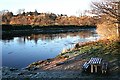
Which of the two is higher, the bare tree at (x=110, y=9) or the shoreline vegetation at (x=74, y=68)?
the bare tree at (x=110, y=9)

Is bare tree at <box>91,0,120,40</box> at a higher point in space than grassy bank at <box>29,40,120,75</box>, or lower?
higher

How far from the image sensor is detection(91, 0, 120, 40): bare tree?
22166mm

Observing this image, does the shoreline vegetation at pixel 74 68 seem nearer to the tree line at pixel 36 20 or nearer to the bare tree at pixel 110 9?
the bare tree at pixel 110 9

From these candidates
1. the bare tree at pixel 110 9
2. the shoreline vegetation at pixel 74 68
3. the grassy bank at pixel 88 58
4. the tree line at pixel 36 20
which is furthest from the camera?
the tree line at pixel 36 20

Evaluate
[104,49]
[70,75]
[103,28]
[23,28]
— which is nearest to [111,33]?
[103,28]

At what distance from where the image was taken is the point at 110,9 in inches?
882

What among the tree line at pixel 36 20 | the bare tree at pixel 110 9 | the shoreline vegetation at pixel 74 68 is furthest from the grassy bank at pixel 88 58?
the tree line at pixel 36 20

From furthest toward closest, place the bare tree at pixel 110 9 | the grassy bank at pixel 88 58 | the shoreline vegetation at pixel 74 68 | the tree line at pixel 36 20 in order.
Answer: the tree line at pixel 36 20 < the bare tree at pixel 110 9 < the grassy bank at pixel 88 58 < the shoreline vegetation at pixel 74 68

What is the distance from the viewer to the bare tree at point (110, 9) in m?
22.2

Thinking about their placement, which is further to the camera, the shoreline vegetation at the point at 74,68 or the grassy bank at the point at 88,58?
the grassy bank at the point at 88,58

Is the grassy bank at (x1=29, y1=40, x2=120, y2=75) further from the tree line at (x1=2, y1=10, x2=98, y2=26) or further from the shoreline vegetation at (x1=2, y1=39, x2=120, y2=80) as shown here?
the tree line at (x1=2, y1=10, x2=98, y2=26)

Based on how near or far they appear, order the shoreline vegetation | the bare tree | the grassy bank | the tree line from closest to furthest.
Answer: the shoreline vegetation → the grassy bank → the bare tree → the tree line

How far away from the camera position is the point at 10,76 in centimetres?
1318

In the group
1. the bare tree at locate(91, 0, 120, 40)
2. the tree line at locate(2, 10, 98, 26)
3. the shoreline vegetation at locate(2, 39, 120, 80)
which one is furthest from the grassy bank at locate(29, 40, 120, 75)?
the tree line at locate(2, 10, 98, 26)
